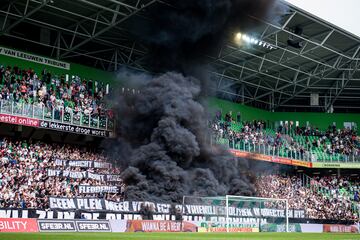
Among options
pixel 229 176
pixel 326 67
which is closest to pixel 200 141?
pixel 229 176

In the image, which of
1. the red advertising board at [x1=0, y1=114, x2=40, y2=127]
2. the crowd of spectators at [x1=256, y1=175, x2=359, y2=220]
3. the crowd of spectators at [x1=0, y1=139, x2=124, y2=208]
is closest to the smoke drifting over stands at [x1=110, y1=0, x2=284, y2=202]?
the crowd of spectators at [x1=0, y1=139, x2=124, y2=208]

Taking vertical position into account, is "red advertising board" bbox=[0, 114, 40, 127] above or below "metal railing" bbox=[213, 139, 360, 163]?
above

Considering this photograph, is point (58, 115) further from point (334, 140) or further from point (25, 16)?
point (334, 140)

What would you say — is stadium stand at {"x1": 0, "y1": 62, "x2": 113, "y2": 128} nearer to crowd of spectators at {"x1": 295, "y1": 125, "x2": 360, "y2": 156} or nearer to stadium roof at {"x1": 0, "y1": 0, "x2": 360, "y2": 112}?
stadium roof at {"x1": 0, "y1": 0, "x2": 360, "y2": 112}

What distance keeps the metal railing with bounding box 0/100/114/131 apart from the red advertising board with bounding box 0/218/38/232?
36.6 ft

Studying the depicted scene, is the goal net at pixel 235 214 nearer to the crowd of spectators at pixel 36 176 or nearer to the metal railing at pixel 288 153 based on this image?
the crowd of spectators at pixel 36 176

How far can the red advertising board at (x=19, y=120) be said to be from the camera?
3706cm

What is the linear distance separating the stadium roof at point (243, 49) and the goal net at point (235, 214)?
13.9 meters

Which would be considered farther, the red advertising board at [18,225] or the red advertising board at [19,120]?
the red advertising board at [19,120]

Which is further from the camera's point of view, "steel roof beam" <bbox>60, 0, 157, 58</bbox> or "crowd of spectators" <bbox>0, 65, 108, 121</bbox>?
"steel roof beam" <bbox>60, 0, 157, 58</bbox>

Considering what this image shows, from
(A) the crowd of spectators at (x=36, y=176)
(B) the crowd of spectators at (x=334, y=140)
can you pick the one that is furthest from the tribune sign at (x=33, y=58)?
(B) the crowd of spectators at (x=334, y=140)

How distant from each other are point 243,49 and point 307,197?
656 inches

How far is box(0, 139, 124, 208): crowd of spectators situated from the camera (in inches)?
1377

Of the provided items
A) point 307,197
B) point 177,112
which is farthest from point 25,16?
point 307,197
